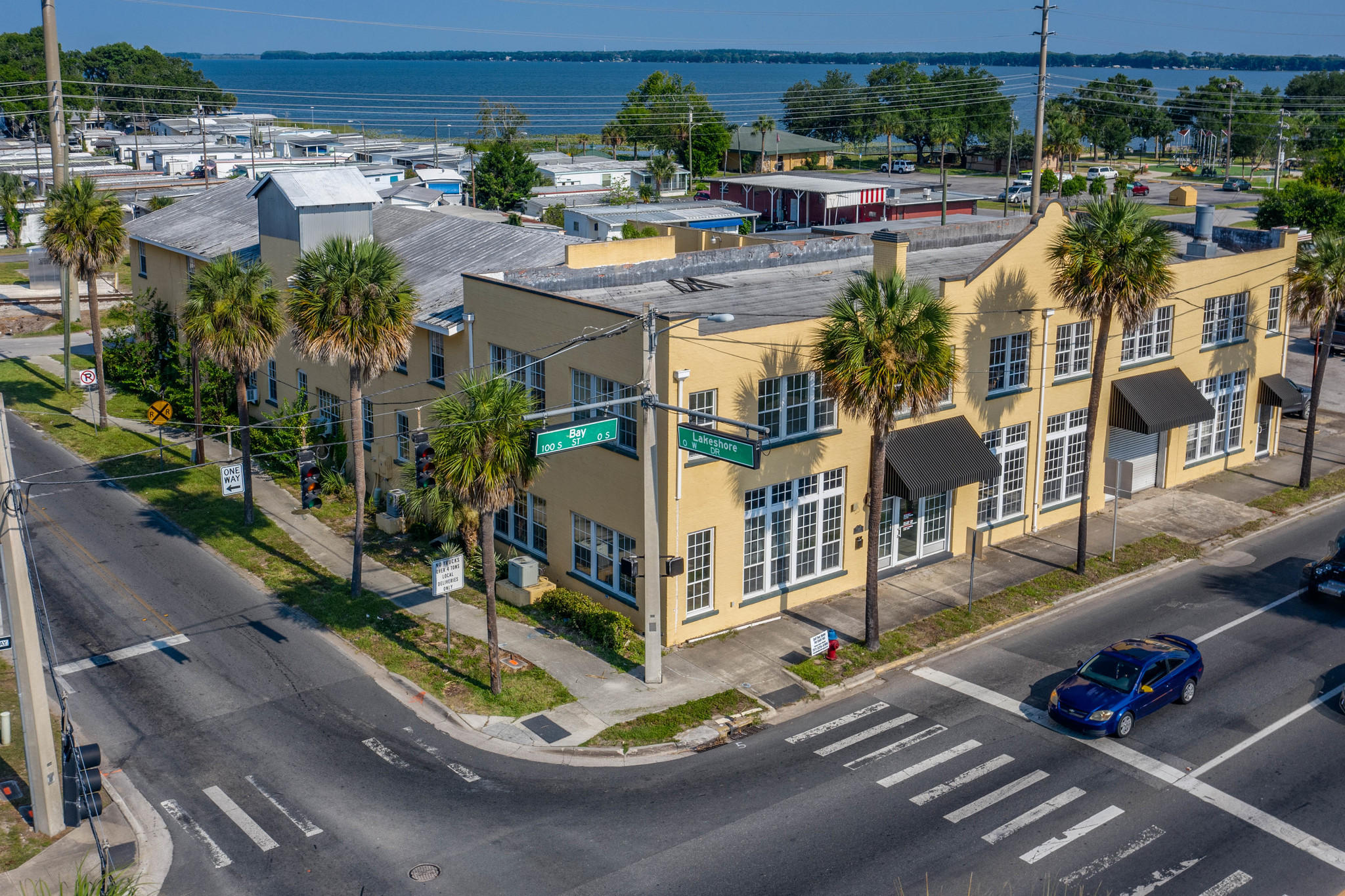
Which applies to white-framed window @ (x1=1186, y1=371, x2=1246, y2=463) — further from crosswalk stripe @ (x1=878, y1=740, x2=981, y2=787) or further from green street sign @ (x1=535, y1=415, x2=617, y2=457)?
green street sign @ (x1=535, y1=415, x2=617, y2=457)

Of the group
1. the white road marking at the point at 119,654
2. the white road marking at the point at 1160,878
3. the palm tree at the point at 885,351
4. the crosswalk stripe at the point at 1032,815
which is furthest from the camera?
the white road marking at the point at 119,654

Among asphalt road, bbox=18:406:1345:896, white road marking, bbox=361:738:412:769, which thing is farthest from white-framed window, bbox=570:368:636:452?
white road marking, bbox=361:738:412:769

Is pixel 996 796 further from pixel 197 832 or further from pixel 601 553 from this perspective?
pixel 197 832

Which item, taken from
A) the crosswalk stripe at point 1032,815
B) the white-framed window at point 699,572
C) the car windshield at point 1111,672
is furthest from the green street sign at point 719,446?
the car windshield at point 1111,672

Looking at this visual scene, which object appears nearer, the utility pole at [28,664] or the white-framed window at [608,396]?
the utility pole at [28,664]

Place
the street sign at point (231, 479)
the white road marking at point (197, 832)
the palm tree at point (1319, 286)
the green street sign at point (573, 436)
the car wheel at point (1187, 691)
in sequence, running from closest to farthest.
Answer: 1. the white road marking at point (197, 832)
2. the green street sign at point (573, 436)
3. the car wheel at point (1187, 691)
4. the street sign at point (231, 479)
5. the palm tree at point (1319, 286)

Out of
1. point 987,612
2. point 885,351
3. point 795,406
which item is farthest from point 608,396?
point 987,612

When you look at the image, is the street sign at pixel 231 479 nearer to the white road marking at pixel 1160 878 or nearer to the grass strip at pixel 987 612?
the grass strip at pixel 987 612
